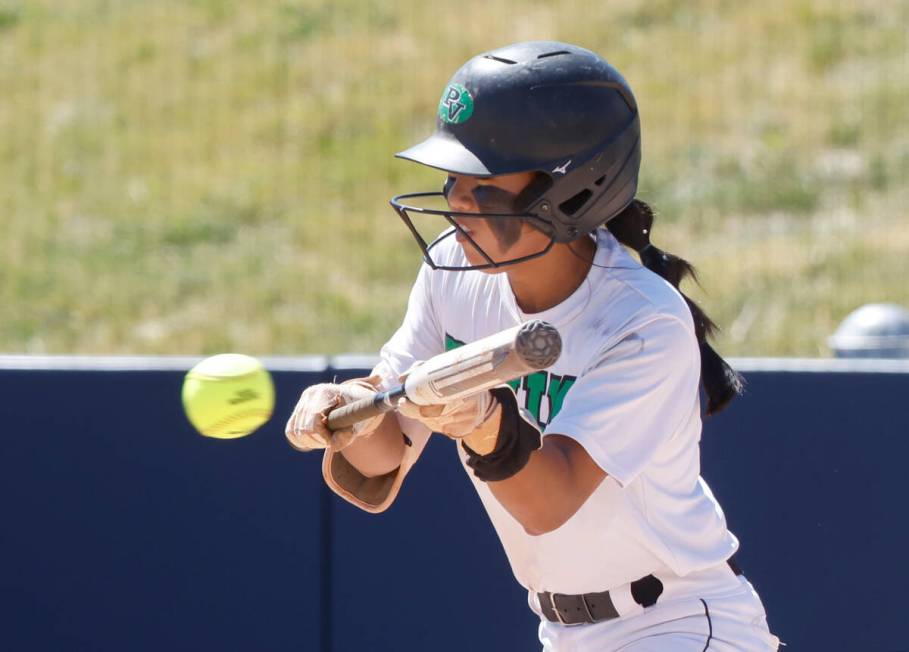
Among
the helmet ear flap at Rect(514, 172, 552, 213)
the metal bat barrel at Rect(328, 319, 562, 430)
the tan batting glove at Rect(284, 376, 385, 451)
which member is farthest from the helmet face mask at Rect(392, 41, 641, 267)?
the metal bat barrel at Rect(328, 319, 562, 430)

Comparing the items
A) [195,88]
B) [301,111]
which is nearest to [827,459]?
[301,111]

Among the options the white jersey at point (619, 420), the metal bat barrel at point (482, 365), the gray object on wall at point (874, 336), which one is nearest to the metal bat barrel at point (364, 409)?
the metal bat barrel at point (482, 365)

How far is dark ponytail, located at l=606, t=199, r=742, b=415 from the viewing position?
3.31 meters

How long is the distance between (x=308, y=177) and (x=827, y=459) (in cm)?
903

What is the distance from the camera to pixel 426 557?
185 inches

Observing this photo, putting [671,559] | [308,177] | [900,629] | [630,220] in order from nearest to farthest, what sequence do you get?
1. [671,559]
2. [630,220]
3. [900,629]
4. [308,177]

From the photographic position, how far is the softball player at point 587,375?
2.85 m

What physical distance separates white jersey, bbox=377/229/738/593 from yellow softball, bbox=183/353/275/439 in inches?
19.8

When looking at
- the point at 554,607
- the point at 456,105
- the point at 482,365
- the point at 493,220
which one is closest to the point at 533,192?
the point at 493,220

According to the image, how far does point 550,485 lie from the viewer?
2.66m

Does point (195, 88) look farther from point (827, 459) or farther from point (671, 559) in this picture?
point (671, 559)

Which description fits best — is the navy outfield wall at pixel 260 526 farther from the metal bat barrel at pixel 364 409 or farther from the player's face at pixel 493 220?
the metal bat barrel at pixel 364 409

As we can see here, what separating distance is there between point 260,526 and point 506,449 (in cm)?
244

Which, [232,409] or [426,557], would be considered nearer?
[232,409]
